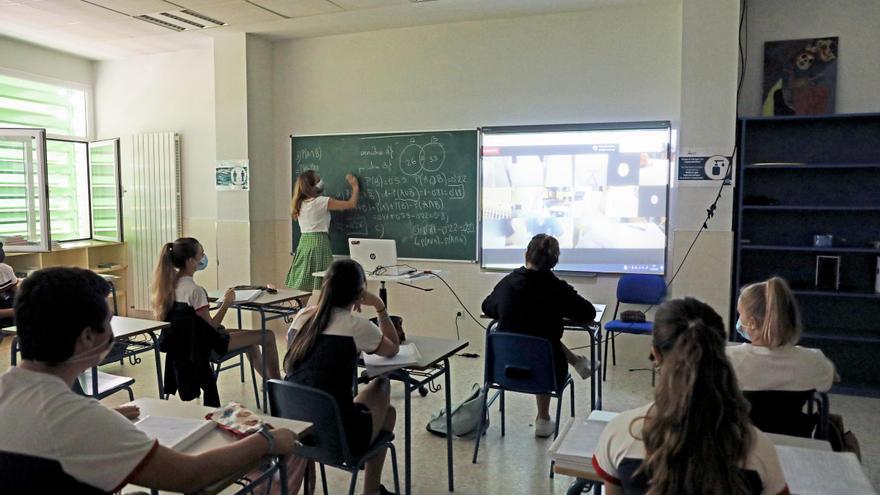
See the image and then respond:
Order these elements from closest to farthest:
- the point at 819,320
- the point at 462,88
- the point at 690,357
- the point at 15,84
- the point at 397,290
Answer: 1. the point at 690,357
2. the point at 819,320
3. the point at 462,88
4. the point at 397,290
5. the point at 15,84

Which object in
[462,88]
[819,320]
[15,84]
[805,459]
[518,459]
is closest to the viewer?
[805,459]

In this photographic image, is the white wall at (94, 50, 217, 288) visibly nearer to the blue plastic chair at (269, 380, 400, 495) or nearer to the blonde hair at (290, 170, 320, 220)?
the blonde hair at (290, 170, 320, 220)

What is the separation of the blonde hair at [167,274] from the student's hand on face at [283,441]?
2.01 meters

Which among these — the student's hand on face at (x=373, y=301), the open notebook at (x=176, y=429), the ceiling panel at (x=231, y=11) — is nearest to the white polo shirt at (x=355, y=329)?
the student's hand on face at (x=373, y=301)

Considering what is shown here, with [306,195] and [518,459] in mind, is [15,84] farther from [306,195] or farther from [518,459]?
[518,459]

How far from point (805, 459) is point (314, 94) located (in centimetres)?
535

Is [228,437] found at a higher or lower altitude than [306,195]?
lower

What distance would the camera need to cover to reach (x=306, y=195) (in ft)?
18.2

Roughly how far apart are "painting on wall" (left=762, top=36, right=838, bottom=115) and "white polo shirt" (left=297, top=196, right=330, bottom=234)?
3.63m

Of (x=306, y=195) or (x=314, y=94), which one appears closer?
(x=306, y=195)

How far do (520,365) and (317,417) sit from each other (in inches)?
49.2

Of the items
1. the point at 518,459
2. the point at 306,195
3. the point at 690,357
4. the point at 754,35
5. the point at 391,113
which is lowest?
the point at 518,459

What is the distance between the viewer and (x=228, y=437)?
176cm

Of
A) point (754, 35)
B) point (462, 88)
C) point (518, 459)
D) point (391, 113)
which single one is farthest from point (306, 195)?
point (754, 35)
